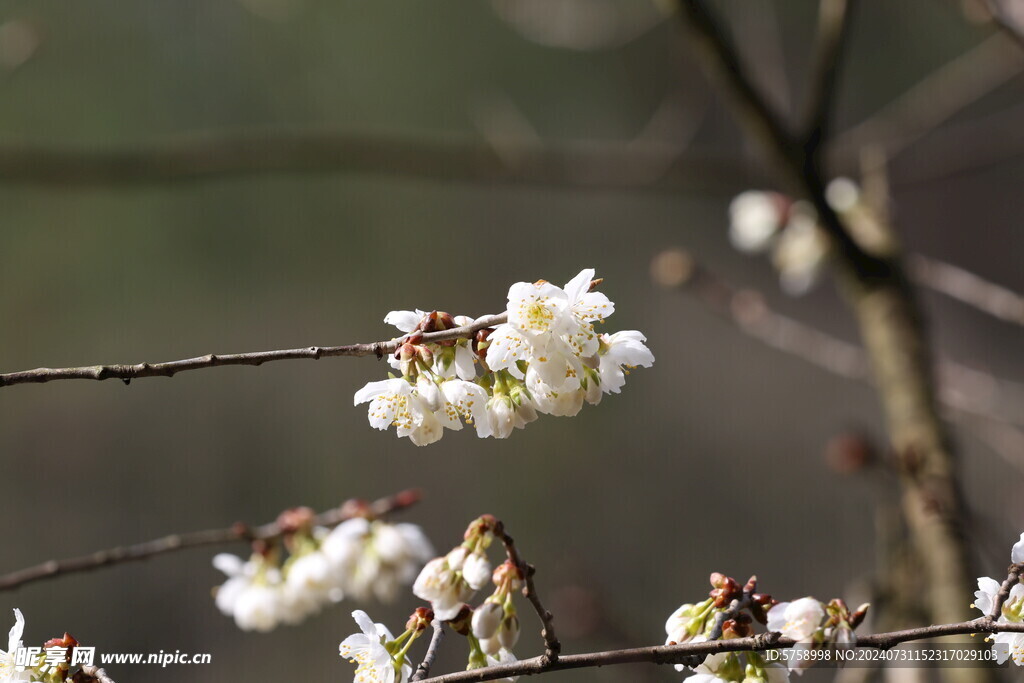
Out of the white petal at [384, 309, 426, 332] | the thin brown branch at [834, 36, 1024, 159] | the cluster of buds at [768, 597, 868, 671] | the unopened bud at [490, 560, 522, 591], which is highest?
the thin brown branch at [834, 36, 1024, 159]

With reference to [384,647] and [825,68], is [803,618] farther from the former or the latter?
[825,68]

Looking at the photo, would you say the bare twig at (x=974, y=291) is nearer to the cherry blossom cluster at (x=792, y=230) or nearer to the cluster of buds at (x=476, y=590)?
the cherry blossom cluster at (x=792, y=230)

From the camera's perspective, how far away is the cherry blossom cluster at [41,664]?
1.81 ft

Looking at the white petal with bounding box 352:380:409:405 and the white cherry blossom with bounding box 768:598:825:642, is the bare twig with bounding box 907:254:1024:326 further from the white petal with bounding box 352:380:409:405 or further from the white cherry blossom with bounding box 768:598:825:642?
the white petal with bounding box 352:380:409:405

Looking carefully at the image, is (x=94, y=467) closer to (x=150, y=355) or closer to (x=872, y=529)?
(x=150, y=355)

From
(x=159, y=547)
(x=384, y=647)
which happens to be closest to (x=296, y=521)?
(x=159, y=547)

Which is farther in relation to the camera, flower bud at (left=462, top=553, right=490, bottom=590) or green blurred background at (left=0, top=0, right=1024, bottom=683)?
green blurred background at (left=0, top=0, right=1024, bottom=683)

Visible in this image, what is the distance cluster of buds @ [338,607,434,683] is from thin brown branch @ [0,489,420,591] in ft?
0.81

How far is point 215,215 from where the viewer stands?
480 centimetres

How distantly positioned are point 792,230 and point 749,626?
1.13 metres

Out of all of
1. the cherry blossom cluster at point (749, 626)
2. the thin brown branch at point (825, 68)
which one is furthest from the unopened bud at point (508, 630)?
the thin brown branch at point (825, 68)

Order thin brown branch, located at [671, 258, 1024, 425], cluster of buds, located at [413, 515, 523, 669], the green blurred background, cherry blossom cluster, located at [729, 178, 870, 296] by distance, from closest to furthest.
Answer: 1. cluster of buds, located at [413, 515, 523, 669]
2. thin brown branch, located at [671, 258, 1024, 425]
3. cherry blossom cluster, located at [729, 178, 870, 296]
4. the green blurred background

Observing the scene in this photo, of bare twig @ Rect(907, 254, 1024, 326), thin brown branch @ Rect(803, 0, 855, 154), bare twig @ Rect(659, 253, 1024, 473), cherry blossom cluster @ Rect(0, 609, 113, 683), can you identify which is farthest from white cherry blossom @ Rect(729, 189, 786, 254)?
cherry blossom cluster @ Rect(0, 609, 113, 683)

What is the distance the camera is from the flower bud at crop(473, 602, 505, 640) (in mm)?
567
